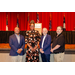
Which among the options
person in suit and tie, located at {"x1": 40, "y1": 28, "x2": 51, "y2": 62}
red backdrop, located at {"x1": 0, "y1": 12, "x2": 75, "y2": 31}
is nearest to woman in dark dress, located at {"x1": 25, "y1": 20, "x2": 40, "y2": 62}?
person in suit and tie, located at {"x1": 40, "y1": 28, "x2": 51, "y2": 62}

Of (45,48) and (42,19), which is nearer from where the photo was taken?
(45,48)

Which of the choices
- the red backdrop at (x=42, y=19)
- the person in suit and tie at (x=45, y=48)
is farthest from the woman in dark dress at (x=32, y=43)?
the red backdrop at (x=42, y=19)

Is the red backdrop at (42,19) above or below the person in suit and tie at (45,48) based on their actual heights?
above

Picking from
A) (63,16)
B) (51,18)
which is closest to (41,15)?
(51,18)

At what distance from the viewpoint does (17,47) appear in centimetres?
244

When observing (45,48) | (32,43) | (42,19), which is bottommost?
(45,48)

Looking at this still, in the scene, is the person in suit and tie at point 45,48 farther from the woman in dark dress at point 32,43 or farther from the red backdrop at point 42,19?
the red backdrop at point 42,19

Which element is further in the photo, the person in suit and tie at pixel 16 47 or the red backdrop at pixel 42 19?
the red backdrop at pixel 42 19

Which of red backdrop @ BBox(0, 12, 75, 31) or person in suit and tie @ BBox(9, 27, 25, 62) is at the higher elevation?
red backdrop @ BBox(0, 12, 75, 31)

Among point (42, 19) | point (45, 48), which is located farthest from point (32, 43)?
point (42, 19)

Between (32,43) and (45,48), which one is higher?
(32,43)

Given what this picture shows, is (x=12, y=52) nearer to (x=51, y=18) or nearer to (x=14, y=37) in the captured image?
(x=14, y=37)

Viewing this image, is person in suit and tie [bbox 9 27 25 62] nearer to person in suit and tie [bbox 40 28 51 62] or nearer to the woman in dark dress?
the woman in dark dress

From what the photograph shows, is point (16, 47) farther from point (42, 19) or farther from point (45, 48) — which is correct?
point (42, 19)
